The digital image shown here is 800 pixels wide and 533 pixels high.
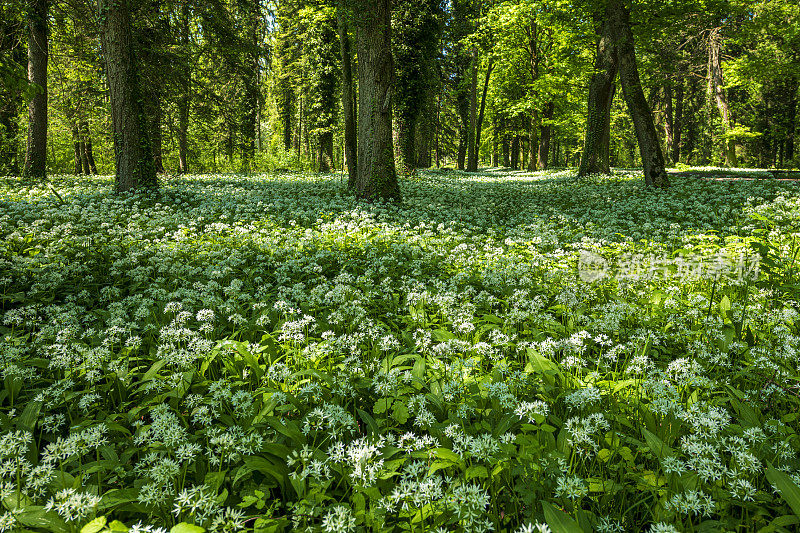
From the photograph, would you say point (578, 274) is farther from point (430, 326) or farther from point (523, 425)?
point (523, 425)

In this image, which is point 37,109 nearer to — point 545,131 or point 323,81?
point 323,81

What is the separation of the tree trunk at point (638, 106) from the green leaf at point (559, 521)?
14.7 m

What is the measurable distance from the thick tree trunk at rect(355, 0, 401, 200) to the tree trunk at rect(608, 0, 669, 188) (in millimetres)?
8519

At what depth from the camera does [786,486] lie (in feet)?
6.21

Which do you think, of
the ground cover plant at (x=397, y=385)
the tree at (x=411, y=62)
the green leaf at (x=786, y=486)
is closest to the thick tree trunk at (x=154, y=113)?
the ground cover plant at (x=397, y=385)

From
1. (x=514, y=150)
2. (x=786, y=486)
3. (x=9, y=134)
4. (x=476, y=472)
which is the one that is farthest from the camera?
(x=514, y=150)

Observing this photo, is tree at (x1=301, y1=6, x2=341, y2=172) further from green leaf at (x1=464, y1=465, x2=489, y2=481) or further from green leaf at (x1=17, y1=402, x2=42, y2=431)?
green leaf at (x1=464, y1=465, x2=489, y2=481)

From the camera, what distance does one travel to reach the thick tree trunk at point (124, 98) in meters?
10.1

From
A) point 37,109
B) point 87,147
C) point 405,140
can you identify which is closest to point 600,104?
point 405,140

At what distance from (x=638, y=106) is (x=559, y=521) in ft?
50.3

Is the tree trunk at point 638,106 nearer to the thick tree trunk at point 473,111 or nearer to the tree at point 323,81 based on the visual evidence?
the thick tree trunk at point 473,111

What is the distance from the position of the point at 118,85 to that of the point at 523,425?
12.8m

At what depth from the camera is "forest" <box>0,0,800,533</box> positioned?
2.03 meters

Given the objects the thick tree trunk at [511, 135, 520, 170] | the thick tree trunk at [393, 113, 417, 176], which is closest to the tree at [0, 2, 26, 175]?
the thick tree trunk at [393, 113, 417, 176]
